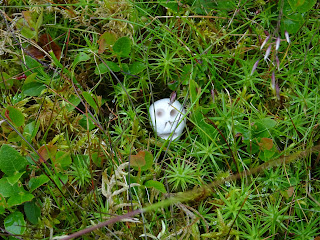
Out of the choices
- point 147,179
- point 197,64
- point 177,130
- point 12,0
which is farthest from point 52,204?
point 12,0

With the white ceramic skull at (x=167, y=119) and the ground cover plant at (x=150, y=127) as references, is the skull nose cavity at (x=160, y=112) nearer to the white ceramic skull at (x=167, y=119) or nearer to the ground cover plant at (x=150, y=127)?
the white ceramic skull at (x=167, y=119)

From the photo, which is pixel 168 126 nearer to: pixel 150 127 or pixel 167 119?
pixel 167 119

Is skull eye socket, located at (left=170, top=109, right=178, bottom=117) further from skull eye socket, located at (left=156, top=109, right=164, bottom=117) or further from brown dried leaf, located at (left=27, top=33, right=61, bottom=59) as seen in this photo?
brown dried leaf, located at (left=27, top=33, right=61, bottom=59)

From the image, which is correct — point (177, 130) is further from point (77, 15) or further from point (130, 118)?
point (77, 15)

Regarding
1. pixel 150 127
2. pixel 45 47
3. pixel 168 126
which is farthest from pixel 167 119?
pixel 45 47

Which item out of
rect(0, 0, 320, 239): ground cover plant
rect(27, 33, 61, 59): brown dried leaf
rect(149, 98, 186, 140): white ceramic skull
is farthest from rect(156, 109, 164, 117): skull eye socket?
rect(27, 33, 61, 59): brown dried leaf
